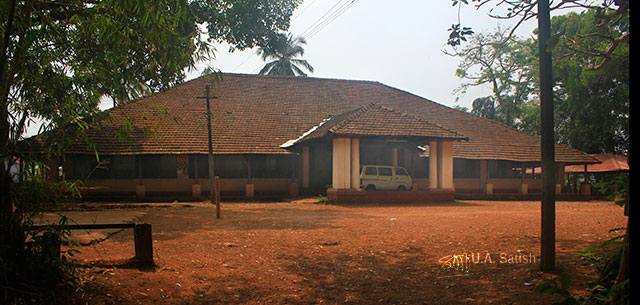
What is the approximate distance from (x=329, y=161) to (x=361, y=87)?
8507mm

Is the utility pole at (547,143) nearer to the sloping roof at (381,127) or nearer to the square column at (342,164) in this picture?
the sloping roof at (381,127)

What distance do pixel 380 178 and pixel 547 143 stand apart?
17.5 meters

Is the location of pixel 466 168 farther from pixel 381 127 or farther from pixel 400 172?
pixel 381 127

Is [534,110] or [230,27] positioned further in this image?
[534,110]

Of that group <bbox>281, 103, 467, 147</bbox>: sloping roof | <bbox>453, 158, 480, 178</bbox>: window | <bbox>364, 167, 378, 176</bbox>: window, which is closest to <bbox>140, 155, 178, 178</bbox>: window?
<bbox>281, 103, 467, 147</bbox>: sloping roof

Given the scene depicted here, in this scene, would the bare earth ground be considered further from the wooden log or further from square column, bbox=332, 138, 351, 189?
square column, bbox=332, 138, 351, 189

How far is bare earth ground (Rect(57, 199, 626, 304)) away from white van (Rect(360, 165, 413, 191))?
39.0 feet

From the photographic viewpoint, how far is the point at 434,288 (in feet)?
19.6

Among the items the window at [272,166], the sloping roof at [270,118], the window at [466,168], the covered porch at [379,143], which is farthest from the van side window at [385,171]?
the window at [466,168]

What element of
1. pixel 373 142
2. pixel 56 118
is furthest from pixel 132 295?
pixel 373 142

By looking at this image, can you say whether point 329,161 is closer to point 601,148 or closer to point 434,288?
point 434,288

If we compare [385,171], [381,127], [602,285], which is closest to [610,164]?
[385,171]

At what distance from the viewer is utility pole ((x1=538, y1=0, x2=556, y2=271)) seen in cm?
589
